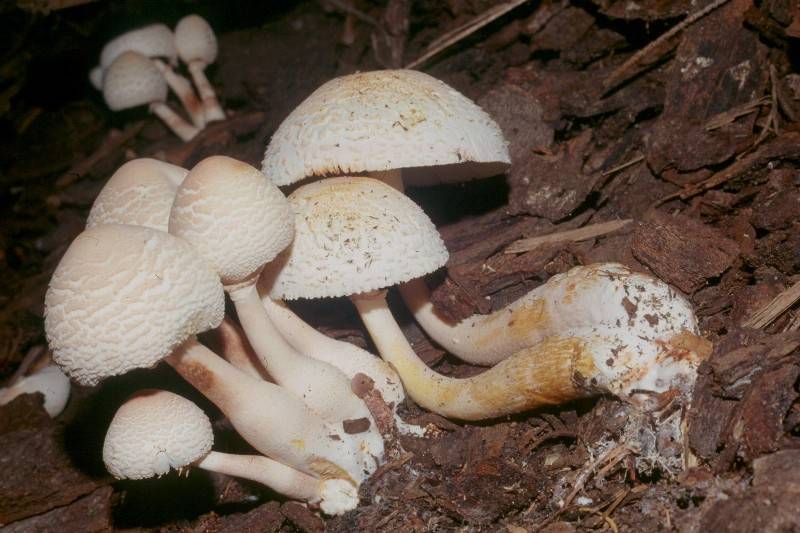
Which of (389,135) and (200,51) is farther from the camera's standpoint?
(200,51)

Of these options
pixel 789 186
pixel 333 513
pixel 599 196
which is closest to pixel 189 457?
pixel 333 513

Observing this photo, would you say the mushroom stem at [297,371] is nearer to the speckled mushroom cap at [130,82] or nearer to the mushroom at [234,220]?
→ the mushroom at [234,220]

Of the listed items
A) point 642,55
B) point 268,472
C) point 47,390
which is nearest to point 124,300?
point 268,472

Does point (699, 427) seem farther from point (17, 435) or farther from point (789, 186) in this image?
point (17, 435)

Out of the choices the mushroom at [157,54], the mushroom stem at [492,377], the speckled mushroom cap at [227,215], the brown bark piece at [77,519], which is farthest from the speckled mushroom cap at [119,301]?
the mushroom at [157,54]

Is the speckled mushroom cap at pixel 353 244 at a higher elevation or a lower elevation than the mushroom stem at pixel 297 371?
higher

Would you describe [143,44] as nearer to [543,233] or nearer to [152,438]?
[543,233]
